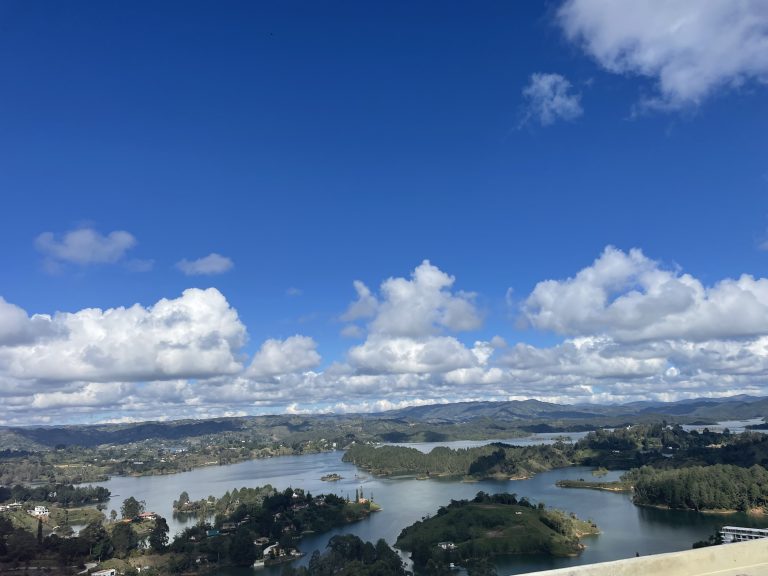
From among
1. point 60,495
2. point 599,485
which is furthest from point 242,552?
point 60,495

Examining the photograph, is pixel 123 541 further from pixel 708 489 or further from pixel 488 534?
pixel 708 489

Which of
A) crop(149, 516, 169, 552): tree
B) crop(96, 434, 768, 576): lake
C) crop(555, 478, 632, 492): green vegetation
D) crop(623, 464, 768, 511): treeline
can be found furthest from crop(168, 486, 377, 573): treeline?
crop(623, 464, 768, 511): treeline

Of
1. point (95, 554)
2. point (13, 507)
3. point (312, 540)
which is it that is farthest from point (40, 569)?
point (13, 507)

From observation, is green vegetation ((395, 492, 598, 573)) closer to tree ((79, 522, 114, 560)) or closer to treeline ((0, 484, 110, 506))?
tree ((79, 522, 114, 560))

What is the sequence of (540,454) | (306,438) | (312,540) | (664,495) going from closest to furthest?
(312,540) < (664,495) < (540,454) < (306,438)

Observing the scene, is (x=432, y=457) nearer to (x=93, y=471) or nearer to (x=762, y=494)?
(x=762, y=494)

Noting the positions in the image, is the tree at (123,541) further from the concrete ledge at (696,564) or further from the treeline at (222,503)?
the concrete ledge at (696,564)

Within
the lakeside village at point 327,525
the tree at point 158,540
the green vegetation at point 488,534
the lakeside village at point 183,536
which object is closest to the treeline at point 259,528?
the lakeside village at point 183,536
